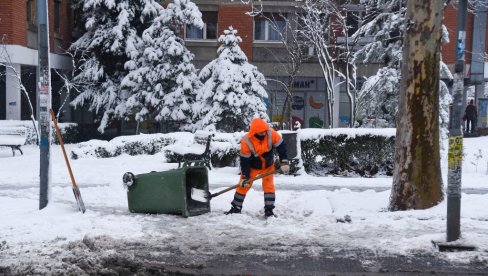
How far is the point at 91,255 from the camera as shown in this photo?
600 centimetres

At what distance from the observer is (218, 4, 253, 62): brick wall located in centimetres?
2703

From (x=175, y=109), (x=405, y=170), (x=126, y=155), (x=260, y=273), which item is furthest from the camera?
(x=175, y=109)

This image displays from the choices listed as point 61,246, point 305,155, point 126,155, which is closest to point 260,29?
point 126,155

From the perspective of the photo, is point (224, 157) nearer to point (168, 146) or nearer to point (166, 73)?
point (168, 146)

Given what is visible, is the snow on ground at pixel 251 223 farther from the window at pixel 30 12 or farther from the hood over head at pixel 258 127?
the window at pixel 30 12

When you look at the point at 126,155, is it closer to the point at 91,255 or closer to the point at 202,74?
the point at 202,74

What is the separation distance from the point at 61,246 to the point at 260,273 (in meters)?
2.34

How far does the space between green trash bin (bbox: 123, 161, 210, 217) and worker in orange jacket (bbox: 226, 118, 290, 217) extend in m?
0.57

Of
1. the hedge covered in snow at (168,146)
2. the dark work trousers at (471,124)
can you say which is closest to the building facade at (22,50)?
the hedge covered in snow at (168,146)

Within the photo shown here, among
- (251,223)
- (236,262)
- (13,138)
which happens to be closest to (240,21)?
(13,138)

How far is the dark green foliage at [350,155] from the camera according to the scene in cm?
1220

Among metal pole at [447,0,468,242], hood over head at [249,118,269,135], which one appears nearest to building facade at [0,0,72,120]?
hood over head at [249,118,269,135]

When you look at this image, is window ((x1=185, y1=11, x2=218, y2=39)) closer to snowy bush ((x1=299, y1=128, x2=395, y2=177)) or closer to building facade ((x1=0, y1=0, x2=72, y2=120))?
building facade ((x1=0, y1=0, x2=72, y2=120))

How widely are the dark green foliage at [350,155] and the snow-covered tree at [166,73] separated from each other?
9018 mm
